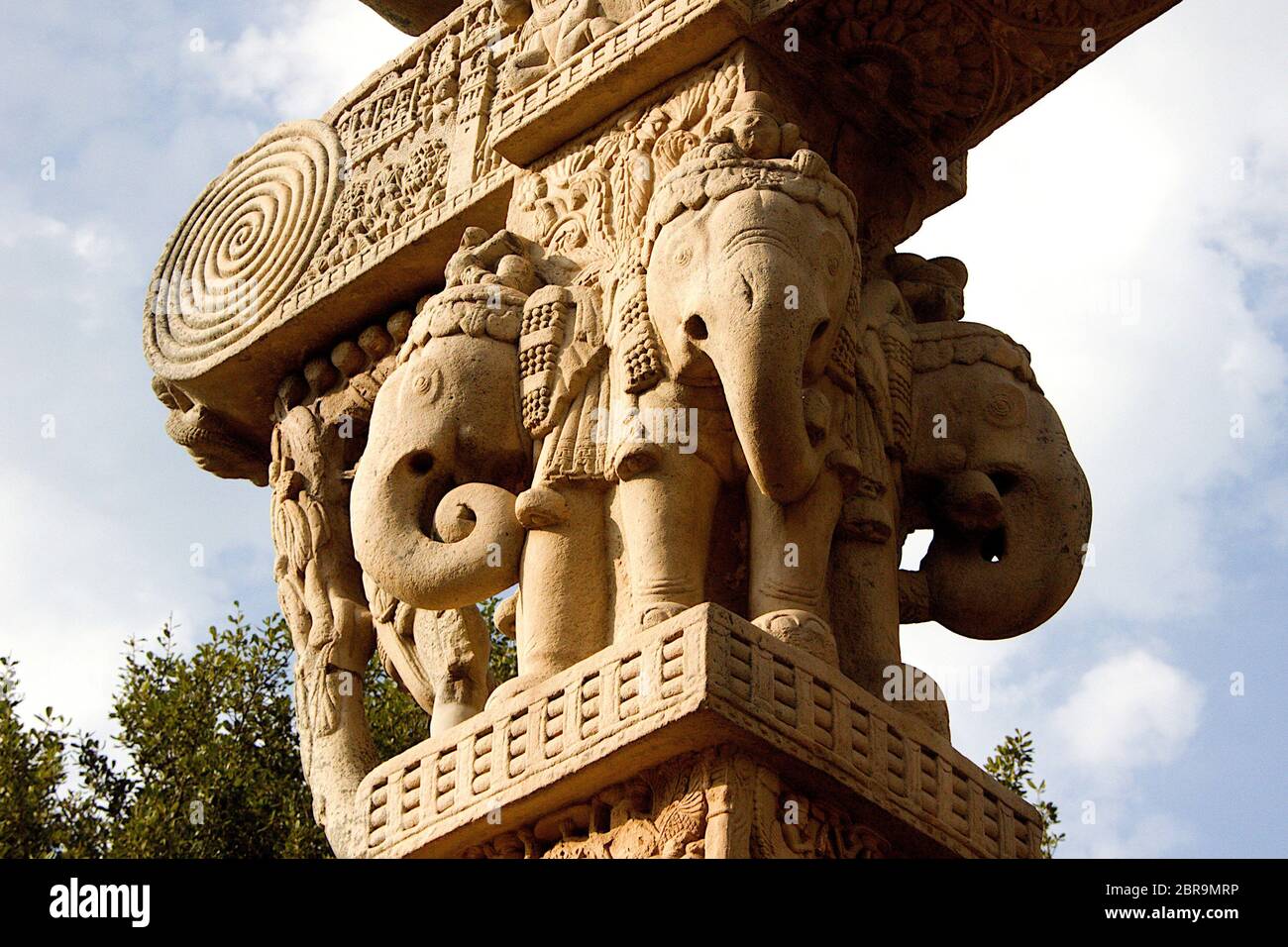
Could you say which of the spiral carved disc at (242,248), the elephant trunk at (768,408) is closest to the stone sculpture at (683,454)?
the elephant trunk at (768,408)

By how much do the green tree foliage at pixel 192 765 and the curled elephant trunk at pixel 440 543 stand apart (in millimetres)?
4114

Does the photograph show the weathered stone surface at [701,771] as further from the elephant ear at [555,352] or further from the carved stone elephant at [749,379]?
the elephant ear at [555,352]

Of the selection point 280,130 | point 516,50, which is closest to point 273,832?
point 280,130

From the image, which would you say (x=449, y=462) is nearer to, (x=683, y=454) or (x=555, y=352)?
(x=555, y=352)

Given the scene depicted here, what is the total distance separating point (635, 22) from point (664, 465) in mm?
1383

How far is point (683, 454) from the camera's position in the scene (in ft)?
18.5

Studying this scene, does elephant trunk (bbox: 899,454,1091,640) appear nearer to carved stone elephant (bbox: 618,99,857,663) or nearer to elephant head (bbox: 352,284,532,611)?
carved stone elephant (bbox: 618,99,857,663)

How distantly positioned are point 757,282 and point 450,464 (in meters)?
1.04

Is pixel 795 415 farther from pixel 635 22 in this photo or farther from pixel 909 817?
pixel 635 22

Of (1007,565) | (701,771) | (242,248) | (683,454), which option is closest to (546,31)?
(242,248)

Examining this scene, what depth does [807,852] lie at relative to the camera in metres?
5.16

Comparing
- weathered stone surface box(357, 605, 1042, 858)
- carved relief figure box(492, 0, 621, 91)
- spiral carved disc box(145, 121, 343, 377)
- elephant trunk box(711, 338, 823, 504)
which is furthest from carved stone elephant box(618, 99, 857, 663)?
spiral carved disc box(145, 121, 343, 377)

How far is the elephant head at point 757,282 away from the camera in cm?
531

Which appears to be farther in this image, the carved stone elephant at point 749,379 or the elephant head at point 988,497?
the elephant head at point 988,497
